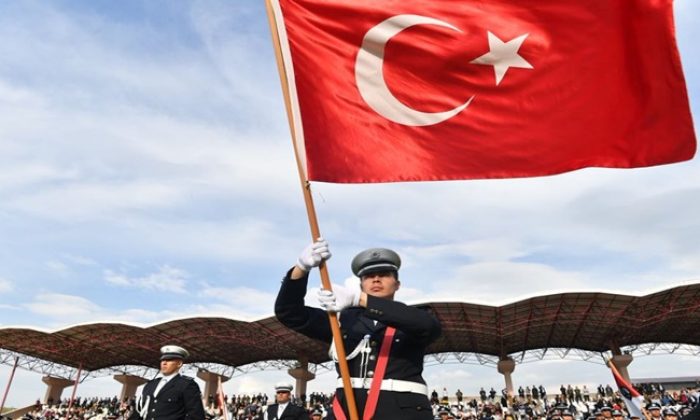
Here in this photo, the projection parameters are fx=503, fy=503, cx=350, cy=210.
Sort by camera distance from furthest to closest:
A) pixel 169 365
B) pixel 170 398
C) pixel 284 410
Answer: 1. pixel 284 410
2. pixel 169 365
3. pixel 170 398

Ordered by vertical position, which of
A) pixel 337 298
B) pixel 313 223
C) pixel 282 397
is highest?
pixel 313 223

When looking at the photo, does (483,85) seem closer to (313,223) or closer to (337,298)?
(313,223)

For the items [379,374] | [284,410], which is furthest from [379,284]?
[284,410]

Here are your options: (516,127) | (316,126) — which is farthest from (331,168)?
(516,127)

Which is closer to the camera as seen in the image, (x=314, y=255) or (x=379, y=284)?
(x=314, y=255)

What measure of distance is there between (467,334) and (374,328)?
27.8 meters

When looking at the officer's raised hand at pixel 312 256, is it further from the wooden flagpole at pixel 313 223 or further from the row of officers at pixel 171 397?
the row of officers at pixel 171 397

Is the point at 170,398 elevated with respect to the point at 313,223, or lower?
lower

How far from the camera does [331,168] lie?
317cm

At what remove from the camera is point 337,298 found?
2602mm

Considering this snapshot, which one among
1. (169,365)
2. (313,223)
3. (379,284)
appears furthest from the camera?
(169,365)

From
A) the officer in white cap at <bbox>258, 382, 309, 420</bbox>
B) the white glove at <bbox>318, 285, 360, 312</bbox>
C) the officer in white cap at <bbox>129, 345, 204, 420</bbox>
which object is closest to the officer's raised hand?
the white glove at <bbox>318, 285, 360, 312</bbox>

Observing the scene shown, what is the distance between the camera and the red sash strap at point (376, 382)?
2.53 meters

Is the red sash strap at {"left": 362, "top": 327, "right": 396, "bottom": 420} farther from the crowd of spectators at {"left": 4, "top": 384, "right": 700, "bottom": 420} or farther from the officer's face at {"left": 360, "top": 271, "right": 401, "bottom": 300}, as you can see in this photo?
the crowd of spectators at {"left": 4, "top": 384, "right": 700, "bottom": 420}
